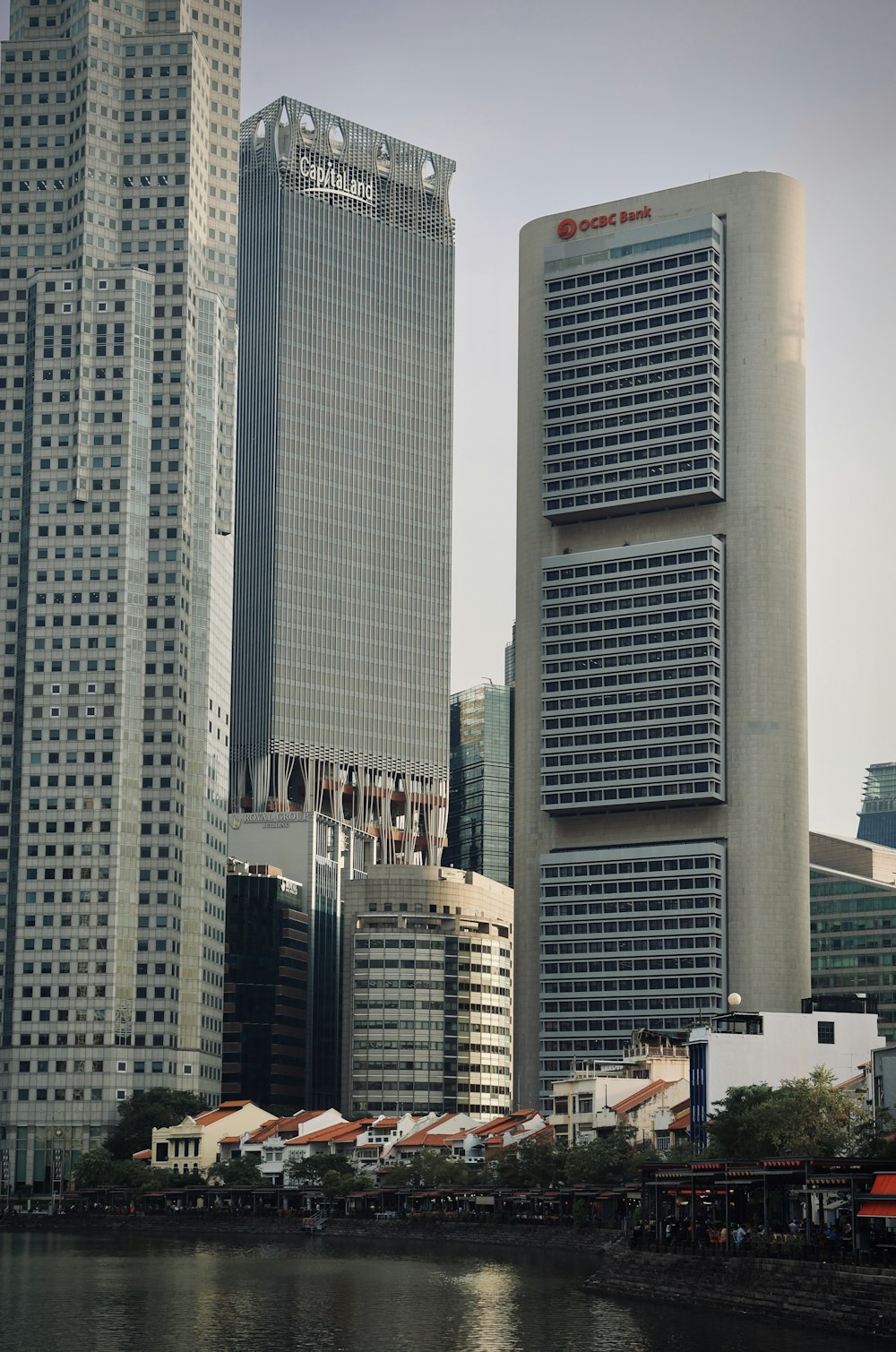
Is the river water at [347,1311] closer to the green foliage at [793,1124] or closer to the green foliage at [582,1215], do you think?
the green foliage at [793,1124]

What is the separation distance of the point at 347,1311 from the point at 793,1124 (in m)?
47.7

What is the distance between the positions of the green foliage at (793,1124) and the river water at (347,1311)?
1586 centimetres

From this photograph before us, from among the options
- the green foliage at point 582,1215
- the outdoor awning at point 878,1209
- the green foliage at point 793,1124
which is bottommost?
the green foliage at point 582,1215

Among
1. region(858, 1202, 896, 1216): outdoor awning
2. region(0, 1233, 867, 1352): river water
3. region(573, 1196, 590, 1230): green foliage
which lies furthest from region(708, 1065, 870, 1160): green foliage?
region(858, 1202, 896, 1216): outdoor awning

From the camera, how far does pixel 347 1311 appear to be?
411ft

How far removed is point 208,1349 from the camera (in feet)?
345

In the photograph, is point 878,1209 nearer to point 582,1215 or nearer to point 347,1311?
point 347,1311

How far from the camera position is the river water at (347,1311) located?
10675cm

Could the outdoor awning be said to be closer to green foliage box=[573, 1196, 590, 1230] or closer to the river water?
the river water

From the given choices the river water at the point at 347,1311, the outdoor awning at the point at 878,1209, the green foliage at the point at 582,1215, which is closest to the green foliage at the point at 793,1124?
the river water at the point at 347,1311

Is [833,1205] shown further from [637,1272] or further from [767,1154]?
[767,1154]

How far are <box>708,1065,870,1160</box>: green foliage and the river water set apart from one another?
624 inches

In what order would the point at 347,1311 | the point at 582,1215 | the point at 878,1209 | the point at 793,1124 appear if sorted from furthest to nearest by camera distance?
the point at 582,1215
the point at 793,1124
the point at 347,1311
the point at 878,1209

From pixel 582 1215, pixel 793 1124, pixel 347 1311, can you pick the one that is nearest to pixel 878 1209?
pixel 347 1311
